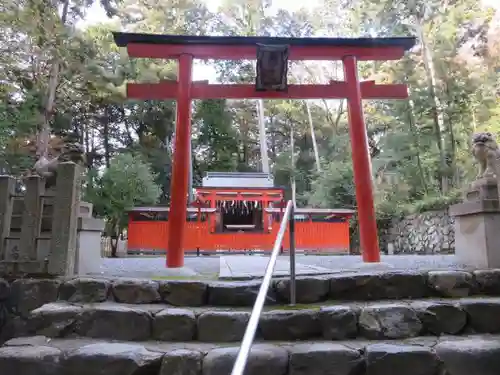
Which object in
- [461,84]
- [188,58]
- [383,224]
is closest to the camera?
[188,58]

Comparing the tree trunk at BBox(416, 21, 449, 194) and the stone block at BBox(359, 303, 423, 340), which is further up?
the tree trunk at BBox(416, 21, 449, 194)

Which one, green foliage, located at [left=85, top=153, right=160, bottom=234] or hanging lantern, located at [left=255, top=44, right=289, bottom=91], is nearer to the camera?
hanging lantern, located at [left=255, top=44, right=289, bottom=91]

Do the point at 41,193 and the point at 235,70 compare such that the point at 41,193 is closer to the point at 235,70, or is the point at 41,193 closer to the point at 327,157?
the point at 327,157

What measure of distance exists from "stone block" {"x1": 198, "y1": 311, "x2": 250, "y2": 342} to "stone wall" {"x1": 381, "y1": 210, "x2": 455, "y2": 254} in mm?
11865

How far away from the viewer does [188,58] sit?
4.84 m

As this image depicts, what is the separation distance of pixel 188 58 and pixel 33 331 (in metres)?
3.51

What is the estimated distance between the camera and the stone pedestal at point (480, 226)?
348 cm

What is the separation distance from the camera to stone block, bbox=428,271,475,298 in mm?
2996

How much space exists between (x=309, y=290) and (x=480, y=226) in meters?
1.92

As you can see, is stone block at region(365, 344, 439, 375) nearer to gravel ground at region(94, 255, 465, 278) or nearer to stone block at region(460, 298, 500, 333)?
stone block at region(460, 298, 500, 333)

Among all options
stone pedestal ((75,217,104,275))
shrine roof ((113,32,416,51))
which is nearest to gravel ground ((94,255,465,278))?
stone pedestal ((75,217,104,275))

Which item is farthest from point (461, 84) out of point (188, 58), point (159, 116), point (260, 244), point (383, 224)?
point (159, 116)

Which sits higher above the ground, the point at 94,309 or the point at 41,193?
the point at 41,193

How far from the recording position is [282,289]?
9.70 ft
